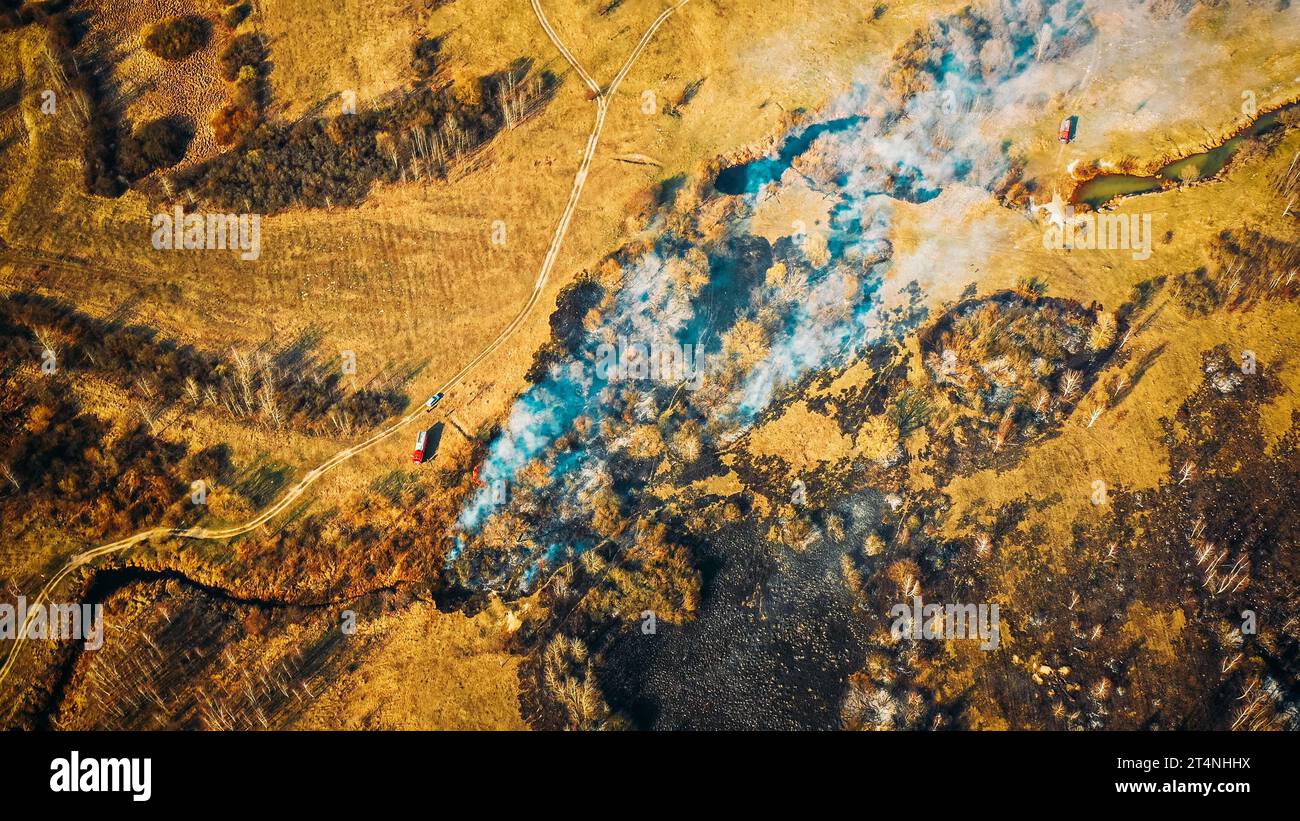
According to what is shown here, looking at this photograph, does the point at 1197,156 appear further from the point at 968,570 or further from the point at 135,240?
the point at 135,240

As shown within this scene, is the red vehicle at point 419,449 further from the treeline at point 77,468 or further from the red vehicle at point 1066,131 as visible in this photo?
the red vehicle at point 1066,131

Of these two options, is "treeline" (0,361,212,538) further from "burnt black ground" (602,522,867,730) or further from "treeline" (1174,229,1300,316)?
"treeline" (1174,229,1300,316)

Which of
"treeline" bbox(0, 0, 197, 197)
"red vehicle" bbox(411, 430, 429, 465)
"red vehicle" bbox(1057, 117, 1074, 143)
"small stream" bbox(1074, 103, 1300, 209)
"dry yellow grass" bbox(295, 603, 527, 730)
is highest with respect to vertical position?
"treeline" bbox(0, 0, 197, 197)

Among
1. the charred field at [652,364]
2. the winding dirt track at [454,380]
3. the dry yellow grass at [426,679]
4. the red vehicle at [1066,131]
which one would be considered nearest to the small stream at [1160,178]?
the charred field at [652,364]

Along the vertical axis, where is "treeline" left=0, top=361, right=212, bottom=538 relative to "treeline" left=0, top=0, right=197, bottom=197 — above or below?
below

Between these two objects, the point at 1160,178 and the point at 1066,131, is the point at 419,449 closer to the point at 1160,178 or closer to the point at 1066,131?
the point at 1066,131

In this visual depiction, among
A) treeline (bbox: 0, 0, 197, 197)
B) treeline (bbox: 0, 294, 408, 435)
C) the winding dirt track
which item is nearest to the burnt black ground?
the winding dirt track

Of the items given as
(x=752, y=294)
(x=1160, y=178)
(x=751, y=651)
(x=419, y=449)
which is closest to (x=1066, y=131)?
(x=1160, y=178)
